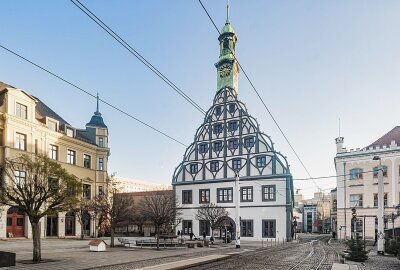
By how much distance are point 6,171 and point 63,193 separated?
3.21 meters

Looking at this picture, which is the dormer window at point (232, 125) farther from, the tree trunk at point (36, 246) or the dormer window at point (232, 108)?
the tree trunk at point (36, 246)

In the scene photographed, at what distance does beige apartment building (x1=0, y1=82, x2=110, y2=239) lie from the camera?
38375 mm

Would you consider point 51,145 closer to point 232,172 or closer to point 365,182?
point 232,172

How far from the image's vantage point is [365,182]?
52.3 m

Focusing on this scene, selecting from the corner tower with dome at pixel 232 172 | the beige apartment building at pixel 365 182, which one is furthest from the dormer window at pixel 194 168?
the beige apartment building at pixel 365 182

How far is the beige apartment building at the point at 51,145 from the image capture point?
38.4 m

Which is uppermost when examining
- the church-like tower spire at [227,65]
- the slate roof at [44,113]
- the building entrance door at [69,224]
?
the church-like tower spire at [227,65]

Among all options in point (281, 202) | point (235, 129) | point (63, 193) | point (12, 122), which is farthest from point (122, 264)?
point (235, 129)

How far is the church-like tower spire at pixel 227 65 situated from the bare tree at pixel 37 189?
39.2 metres

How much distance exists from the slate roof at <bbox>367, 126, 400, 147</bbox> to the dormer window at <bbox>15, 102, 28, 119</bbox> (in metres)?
44.5

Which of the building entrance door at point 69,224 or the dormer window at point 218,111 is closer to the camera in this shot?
the building entrance door at point 69,224

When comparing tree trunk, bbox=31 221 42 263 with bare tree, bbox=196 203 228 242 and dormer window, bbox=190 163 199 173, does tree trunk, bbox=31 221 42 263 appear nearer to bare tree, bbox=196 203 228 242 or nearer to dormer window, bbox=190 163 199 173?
bare tree, bbox=196 203 228 242

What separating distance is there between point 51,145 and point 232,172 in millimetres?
23847

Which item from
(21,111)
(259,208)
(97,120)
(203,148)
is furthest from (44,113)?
(259,208)
